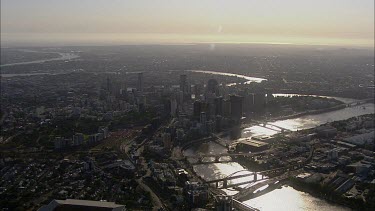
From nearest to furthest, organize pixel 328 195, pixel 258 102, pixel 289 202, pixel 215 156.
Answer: pixel 289 202
pixel 328 195
pixel 215 156
pixel 258 102

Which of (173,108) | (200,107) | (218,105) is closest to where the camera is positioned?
(200,107)

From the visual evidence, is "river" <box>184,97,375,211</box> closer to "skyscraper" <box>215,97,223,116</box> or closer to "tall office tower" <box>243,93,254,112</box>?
"skyscraper" <box>215,97,223,116</box>

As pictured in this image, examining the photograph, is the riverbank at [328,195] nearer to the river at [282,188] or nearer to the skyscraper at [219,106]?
the river at [282,188]

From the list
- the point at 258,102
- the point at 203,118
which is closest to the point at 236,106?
the point at 258,102

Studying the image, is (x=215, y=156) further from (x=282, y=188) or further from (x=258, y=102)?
(x=258, y=102)

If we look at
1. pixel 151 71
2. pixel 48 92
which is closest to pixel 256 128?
pixel 48 92

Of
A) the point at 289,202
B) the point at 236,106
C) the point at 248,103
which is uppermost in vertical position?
the point at 236,106

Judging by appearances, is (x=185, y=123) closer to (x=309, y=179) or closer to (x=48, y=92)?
(x=309, y=179)

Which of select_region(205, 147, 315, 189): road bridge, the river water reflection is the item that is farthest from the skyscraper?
the river water reflection

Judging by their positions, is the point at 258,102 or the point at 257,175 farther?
the point at 258,102
